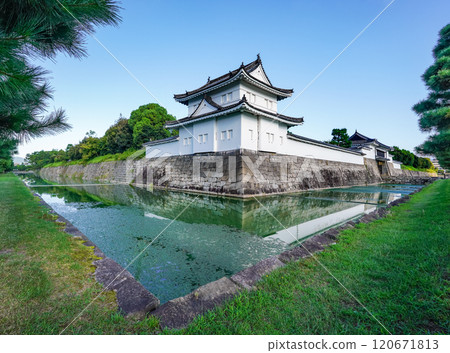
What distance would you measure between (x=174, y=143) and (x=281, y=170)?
26.8 ft

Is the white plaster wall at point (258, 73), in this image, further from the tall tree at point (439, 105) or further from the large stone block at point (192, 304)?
the large stone block at point (192, 304)

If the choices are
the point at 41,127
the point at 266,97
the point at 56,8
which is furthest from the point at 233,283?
the point at 266,97

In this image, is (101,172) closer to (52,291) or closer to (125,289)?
(52,291)

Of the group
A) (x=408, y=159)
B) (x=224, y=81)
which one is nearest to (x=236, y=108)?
(x=224, y=81)

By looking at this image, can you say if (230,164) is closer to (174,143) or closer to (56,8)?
(174,143)

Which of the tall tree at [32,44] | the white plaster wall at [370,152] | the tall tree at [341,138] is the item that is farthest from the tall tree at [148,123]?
the white plaster wall at [370,152]

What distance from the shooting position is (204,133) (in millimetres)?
12266

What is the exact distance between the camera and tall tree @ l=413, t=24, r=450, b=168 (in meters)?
5.16

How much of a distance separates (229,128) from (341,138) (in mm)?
16968

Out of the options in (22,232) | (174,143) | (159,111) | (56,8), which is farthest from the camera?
(159,111)

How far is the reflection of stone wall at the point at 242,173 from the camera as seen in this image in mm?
10078

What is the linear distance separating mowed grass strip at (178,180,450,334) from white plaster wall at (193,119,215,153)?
10.0 metres

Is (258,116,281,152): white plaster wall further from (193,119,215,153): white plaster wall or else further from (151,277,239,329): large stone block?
(151,277,239,329): large stone block

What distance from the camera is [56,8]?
1.72 metres
